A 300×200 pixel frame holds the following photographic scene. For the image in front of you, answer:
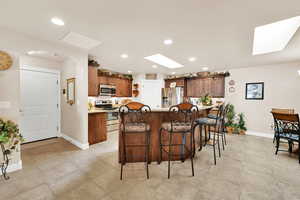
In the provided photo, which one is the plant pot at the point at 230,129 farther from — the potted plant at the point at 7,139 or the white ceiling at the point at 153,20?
the potted plant at the point at 7,139

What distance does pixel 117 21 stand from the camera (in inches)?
76.9

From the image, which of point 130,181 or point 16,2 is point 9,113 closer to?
point 16,2

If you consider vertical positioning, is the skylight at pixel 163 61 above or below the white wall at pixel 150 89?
above

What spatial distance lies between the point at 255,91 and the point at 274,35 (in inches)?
98.9

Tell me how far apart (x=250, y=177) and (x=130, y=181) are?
6.63 ft

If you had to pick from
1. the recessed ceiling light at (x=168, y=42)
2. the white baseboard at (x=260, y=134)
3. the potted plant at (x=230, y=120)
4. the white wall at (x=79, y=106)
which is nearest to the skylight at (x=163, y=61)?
the recessed ceiling light at (x=168, y=42)

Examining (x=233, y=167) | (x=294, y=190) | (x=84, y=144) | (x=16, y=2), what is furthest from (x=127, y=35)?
(x=294, y=190)

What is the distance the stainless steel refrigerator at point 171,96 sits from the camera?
6.24 meters

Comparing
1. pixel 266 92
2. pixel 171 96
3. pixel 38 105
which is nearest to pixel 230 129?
pixel 266 92

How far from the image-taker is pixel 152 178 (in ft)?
6.73

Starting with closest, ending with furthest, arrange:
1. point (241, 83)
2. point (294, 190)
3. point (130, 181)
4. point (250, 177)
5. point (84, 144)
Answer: point (294, 190) → point (130, 181) → point (250, 177) → point (84, 144) → point (241, 83)

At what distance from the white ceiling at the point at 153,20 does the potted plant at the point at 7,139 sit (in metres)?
1.66

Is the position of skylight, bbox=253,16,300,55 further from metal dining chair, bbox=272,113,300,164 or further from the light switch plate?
the light switch plate

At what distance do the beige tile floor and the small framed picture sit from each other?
2.30 metres
